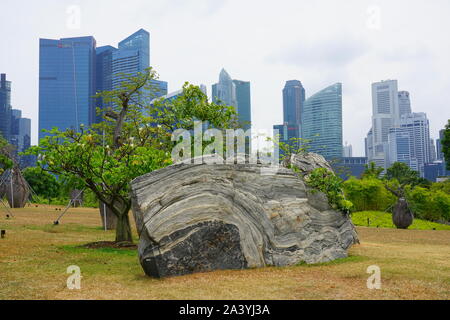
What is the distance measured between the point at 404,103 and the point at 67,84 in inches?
5774

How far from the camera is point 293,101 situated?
522 feet

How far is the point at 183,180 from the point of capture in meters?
9.16

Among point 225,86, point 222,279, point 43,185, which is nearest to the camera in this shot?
point 222,279

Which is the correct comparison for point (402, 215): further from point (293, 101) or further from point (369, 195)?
point (293, 101)

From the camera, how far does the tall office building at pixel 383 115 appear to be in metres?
172

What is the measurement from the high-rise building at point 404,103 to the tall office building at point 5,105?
6474 inches

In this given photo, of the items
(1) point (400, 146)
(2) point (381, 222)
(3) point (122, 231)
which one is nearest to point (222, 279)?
(3) point (122, 231)

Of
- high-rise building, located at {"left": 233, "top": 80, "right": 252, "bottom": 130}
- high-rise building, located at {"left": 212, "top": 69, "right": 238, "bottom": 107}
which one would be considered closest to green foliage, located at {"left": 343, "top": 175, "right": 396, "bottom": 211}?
high-rise building, located at {"left": 212, "top": 69, "right": 238, "bottom": 107}

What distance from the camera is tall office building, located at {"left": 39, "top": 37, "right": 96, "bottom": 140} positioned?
130 m

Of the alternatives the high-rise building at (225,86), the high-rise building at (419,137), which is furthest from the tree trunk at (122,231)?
the high-rise building at (419,137)

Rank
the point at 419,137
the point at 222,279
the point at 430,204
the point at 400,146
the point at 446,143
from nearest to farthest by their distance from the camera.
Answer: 1. the point at 222,279
2. the point at 446,143
3. the point at 430,204
4. the point at 400,146
5. the point at 419,137

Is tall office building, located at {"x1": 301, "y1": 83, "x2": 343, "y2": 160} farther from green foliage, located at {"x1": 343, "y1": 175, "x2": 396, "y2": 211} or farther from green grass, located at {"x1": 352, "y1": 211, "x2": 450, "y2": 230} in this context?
green grass, located at {"x1": 352, "y1": 211, "x2": 450, "y2": 230}
